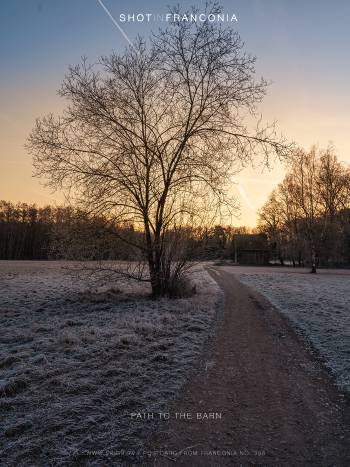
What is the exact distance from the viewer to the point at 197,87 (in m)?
14.5

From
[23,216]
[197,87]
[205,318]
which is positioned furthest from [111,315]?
[23,216]

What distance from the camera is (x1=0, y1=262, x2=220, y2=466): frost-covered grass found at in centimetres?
430

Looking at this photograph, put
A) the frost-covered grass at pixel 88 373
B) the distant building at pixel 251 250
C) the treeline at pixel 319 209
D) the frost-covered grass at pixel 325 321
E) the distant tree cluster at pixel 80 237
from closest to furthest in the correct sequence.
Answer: the frost-covered grass at pixel 88 373
the frost-covered grass at pixel 325 321
the distant tree cluster at pixel 80 237
the treeline at pixel 319 209
the distant building at pixel 251 250

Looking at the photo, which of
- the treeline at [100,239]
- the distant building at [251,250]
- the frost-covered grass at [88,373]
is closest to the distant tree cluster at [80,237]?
the treeline at [100,239]

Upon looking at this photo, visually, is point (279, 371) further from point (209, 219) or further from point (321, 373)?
point (209, 219)

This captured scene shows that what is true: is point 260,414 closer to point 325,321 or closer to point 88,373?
point 88,373

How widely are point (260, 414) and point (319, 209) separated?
138ft

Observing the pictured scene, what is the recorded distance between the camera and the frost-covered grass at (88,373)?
169 inches

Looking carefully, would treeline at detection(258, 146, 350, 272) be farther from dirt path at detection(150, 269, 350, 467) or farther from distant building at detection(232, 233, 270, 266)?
dirt path at detection(150, 269, 350, 467)

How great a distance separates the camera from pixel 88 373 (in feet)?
21.3

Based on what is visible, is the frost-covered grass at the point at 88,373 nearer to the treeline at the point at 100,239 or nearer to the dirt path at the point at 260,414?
the dirt path at the point at 260,414

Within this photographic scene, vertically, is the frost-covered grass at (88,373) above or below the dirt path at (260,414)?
above

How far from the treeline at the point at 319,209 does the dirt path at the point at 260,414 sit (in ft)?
105

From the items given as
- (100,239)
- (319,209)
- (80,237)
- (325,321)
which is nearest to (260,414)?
(325,321)
